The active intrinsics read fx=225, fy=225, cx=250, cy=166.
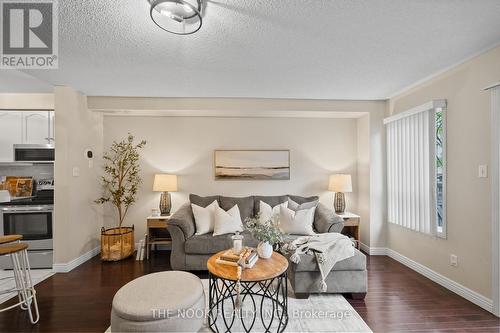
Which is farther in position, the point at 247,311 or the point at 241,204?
the point at 241,204

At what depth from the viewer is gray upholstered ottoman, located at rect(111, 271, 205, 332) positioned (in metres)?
1.54

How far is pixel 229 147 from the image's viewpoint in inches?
162

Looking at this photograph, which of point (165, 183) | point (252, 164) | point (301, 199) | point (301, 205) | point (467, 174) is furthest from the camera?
point (252, 164)

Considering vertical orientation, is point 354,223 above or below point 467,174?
below

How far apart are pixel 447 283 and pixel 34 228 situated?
5.49 m

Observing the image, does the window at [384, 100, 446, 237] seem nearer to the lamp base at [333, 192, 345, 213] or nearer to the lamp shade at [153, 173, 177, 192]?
the lamp base at [333, 192, 345, 213]

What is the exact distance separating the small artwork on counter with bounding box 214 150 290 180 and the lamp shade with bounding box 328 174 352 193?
2.61 feet

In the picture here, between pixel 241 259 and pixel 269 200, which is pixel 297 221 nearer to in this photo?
pixel 269 200

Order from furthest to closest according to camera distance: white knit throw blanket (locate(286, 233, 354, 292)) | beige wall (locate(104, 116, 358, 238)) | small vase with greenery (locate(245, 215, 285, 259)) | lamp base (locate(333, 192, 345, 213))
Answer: beige wall (locate(104, 116, 358, 238))
lamp base (locate(333, 192, 345, 213))
white knit throw blanket (locate(286, 233, 354, 292))
small vase with greenery (locate(245, 215, 285, 259))

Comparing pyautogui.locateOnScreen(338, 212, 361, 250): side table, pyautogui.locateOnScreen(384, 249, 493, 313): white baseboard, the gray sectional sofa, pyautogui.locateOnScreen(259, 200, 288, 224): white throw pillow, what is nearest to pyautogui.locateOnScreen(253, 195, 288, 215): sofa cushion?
the gray sectional sofa

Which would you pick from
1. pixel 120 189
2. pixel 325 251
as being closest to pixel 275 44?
pixel 325 251

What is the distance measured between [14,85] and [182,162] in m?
2.50

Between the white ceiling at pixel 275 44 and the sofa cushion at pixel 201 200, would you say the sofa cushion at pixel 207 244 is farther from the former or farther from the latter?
the white ceiling at pixel 275 44

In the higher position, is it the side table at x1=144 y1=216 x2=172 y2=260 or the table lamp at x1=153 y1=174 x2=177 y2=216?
the table lamp at x1=153 y1=174 x2=177 y2=216
